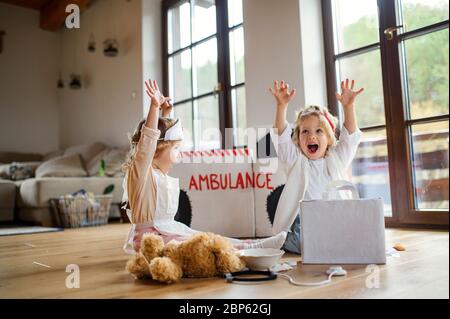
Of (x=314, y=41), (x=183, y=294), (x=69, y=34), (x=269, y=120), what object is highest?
(x=69, y=34)

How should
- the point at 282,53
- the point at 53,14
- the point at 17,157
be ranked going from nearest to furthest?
the point at 282,53
the point at 53,14
the point at 17,157

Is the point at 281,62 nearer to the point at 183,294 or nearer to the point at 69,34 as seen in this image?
the point at 183,294

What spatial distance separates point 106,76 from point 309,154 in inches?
91.1

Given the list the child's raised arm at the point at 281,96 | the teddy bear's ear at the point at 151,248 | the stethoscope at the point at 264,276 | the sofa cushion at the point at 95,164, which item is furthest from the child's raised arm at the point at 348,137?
the sofa cushion at the point at 95,164

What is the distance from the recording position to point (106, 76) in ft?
9.80

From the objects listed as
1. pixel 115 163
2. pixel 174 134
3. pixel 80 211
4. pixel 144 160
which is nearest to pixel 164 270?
pixel 144 160

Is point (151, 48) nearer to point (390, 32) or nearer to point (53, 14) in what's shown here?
point (53, 14)

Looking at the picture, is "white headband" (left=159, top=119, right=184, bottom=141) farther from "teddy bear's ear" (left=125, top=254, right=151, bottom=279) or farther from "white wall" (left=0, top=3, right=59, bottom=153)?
"white wall" (left=0, top=3, right=59, bottom=153)

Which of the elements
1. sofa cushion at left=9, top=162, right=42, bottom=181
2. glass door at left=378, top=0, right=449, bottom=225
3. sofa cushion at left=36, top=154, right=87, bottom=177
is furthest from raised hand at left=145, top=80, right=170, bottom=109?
sofa cushion at left=9, top=162, right=42, bottom=181

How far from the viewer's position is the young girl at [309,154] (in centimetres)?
102

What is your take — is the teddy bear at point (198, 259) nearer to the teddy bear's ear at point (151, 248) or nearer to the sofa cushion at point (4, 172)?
the teddy bear's ear at point (151, 248)

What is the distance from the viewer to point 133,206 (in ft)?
3.12

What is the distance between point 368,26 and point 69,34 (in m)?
2.73
